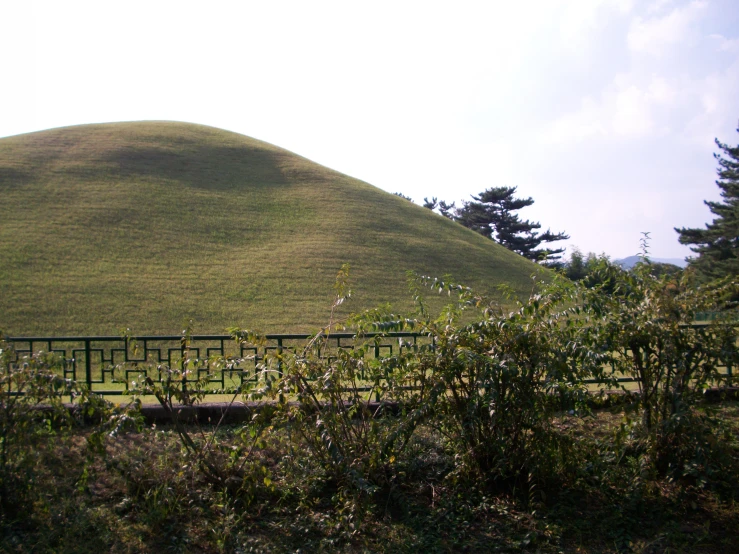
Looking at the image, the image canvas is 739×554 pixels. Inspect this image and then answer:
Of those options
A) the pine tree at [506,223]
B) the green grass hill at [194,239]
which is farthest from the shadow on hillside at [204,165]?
the pine tree at [506,223]

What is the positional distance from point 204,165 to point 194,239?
10487mm

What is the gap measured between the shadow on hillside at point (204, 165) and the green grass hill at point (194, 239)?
112 millimetres

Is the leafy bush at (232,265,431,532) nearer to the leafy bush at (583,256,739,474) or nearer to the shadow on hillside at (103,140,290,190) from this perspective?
the leafy bush at (583,256,739,474)

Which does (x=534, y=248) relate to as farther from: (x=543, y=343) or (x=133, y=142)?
(x=543, y=343)

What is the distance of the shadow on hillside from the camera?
29842mm

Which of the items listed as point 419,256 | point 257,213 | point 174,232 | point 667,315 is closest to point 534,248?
point 419,256

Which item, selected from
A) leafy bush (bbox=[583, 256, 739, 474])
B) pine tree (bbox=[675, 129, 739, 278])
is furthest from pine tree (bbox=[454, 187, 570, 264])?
leafy bush (bbox=[583, 256, 739, 474])

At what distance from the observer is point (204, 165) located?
1272 inches

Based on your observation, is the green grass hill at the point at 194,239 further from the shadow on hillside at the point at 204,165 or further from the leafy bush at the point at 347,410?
the leafy bush at the point at 347,410

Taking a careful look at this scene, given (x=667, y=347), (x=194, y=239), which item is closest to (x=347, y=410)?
(x=667, y=347)

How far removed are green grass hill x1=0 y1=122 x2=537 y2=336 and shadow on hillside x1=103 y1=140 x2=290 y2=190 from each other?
0.37 ft

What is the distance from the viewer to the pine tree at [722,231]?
28219 millimetres

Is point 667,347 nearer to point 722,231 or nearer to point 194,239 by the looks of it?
point 194,239

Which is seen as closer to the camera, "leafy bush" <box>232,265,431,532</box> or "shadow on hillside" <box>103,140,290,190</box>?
"leafy bush" <box>232,265,431,532</box>
